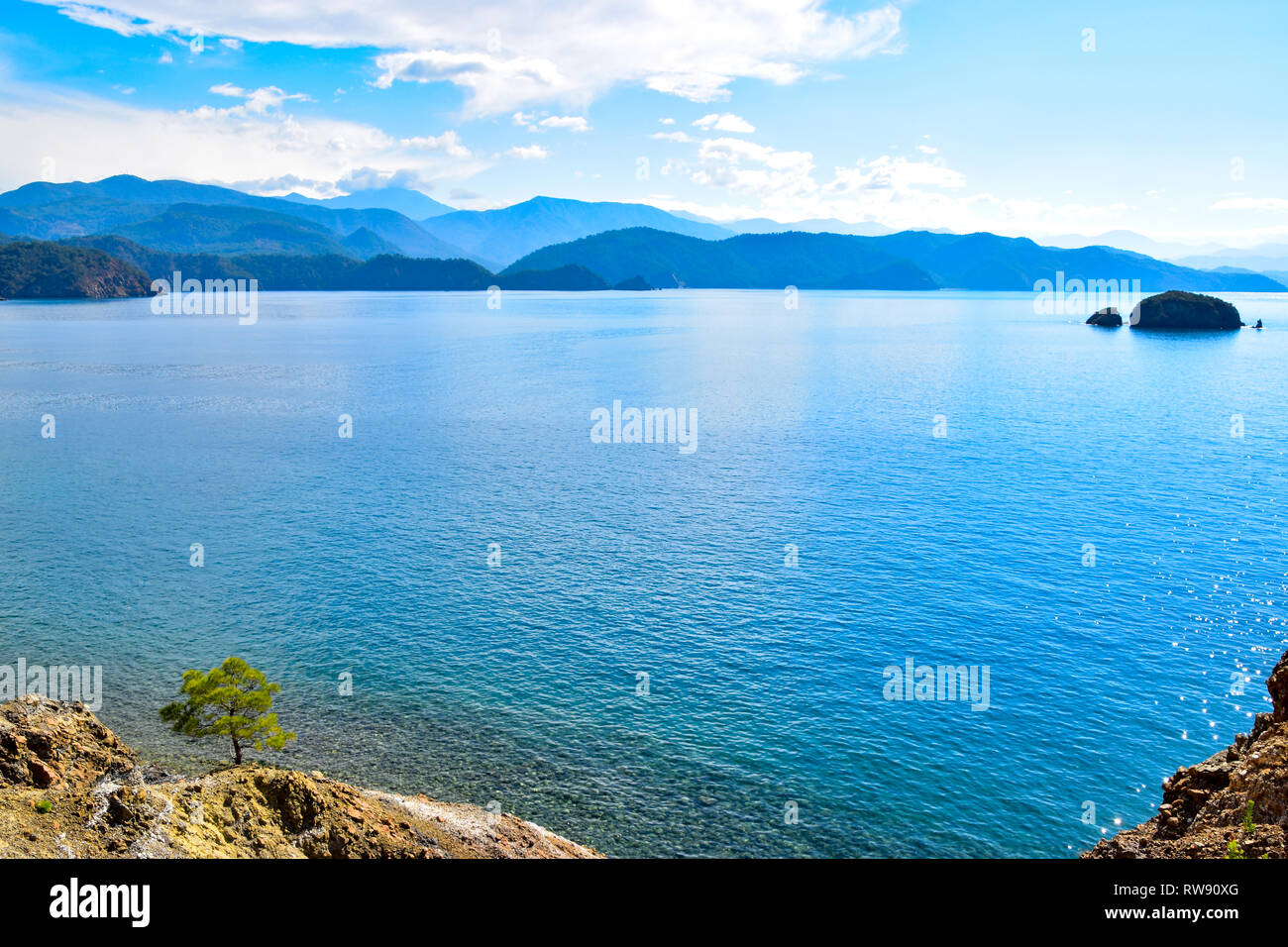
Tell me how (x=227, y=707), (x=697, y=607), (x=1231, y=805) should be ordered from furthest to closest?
(x=697, y=607) → (x=227, y=707) → (x=1231, y=805)

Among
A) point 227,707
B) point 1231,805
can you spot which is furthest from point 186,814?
point 1231,805

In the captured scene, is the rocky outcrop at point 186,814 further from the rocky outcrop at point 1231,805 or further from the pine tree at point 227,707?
the rocky outcrop at point 1231,805

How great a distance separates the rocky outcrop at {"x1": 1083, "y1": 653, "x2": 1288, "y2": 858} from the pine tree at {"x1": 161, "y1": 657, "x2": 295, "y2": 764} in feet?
133

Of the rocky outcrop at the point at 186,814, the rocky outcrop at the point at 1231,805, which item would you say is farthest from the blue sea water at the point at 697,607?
the rocky outcrop at the point at 1231,805

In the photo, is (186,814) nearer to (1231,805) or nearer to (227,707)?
(227,707)


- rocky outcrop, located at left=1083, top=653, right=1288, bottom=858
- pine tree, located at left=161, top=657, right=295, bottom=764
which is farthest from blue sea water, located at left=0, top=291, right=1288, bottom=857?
rocky outcrop, located at left=1083, top=653, right=1288, bottom=858

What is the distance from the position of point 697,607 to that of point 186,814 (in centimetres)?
4225

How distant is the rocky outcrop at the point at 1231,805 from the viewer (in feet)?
83.4

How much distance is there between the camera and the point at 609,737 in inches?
1874

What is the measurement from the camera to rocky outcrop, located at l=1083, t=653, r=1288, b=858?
83.4 ft

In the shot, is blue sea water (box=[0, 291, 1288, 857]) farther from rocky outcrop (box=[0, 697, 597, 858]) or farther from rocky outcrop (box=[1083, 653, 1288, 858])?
rocky outcrop (box=[1083, 653, 1288, 858])

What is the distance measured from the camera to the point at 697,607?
64.1m

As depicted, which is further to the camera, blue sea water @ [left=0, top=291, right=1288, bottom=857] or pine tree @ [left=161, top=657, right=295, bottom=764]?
blue sea water @ [left=0, top=291, right=1288, bottom=857]
